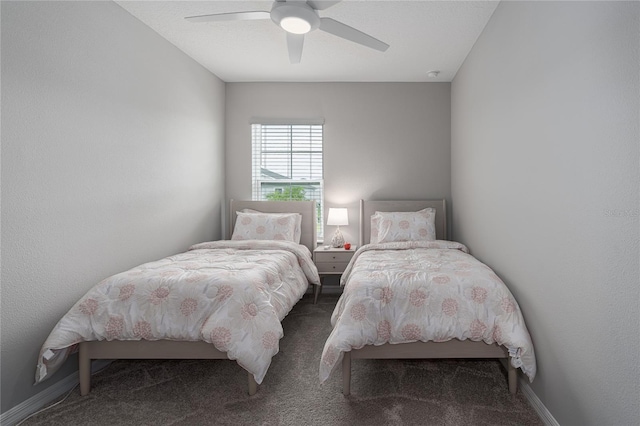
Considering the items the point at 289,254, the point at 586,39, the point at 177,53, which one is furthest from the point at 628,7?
the point at 177,53

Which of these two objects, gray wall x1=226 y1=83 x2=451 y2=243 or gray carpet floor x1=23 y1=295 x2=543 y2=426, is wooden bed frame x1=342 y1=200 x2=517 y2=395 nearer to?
gray carpet floor x1=23 y1=295 x2=543 y2=426

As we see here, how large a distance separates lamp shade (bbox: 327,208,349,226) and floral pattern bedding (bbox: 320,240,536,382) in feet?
6.50

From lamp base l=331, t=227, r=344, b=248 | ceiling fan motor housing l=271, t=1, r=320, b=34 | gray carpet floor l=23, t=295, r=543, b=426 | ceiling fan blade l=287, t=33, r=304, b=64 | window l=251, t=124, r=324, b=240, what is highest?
ceiling fan blade l=287, t=33, r=304, b=64

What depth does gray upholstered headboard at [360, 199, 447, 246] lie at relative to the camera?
4.09 meters

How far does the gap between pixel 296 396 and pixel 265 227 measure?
6.87ft

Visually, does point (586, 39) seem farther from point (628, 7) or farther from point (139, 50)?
point (139, 50)

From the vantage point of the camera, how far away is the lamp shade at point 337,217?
4.07 metres

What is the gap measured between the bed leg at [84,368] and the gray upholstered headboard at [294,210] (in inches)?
90.1

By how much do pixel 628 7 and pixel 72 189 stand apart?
2.88 meters

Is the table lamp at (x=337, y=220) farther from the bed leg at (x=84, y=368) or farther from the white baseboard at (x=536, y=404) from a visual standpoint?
the bed leg at (x=84, y=368)

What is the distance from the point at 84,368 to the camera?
2037 millimetres

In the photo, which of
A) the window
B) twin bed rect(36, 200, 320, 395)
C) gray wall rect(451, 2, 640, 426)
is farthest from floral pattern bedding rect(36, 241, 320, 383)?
the window

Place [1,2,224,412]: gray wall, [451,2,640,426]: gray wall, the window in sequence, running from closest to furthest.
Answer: [451,2,640,426]: gray wall
[1,2,224,412]: gray wall
the window

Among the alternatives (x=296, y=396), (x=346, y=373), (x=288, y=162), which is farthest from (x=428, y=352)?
(x=288, y=162)
